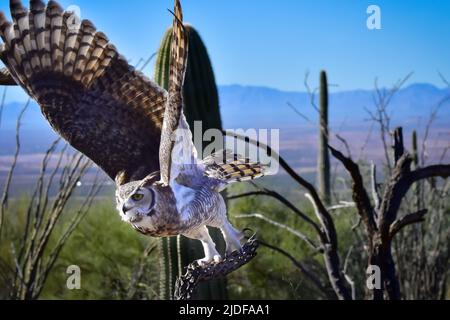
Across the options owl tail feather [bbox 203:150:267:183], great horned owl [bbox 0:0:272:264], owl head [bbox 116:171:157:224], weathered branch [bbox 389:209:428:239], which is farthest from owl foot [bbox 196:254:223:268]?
weathered branch [bbox 389:209:428:239]

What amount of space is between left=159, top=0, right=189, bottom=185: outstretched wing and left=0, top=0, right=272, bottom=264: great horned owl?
2.0 inches

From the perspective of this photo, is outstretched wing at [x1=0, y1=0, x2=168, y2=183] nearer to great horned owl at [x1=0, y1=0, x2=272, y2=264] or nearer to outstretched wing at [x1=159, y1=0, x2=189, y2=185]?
great horned owl at [x1=0, y1=0, x2=272, y2=264]

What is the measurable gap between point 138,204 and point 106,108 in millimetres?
374

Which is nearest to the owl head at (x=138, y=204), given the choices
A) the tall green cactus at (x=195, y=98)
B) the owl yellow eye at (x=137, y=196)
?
the owl yellow eye at (x=137, y=196)

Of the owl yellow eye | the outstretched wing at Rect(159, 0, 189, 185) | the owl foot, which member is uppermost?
the outstretched wing at Rect(159, 0, 189, 185)

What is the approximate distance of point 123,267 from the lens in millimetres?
5582

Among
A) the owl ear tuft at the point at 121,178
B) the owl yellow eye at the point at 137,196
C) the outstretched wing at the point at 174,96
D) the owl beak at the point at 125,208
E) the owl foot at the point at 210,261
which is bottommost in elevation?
the owl foot at the point at 210,261

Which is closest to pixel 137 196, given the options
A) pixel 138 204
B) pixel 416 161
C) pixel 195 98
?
pixel 138 204

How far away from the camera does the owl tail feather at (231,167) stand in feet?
5.37

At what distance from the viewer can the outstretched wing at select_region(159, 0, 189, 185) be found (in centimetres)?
142

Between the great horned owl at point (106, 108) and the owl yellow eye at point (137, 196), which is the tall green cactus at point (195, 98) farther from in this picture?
the owl yellow eye at point (137, 196)

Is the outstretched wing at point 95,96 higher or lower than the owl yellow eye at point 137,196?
higher

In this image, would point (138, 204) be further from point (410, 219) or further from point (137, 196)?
point (410, 219)
